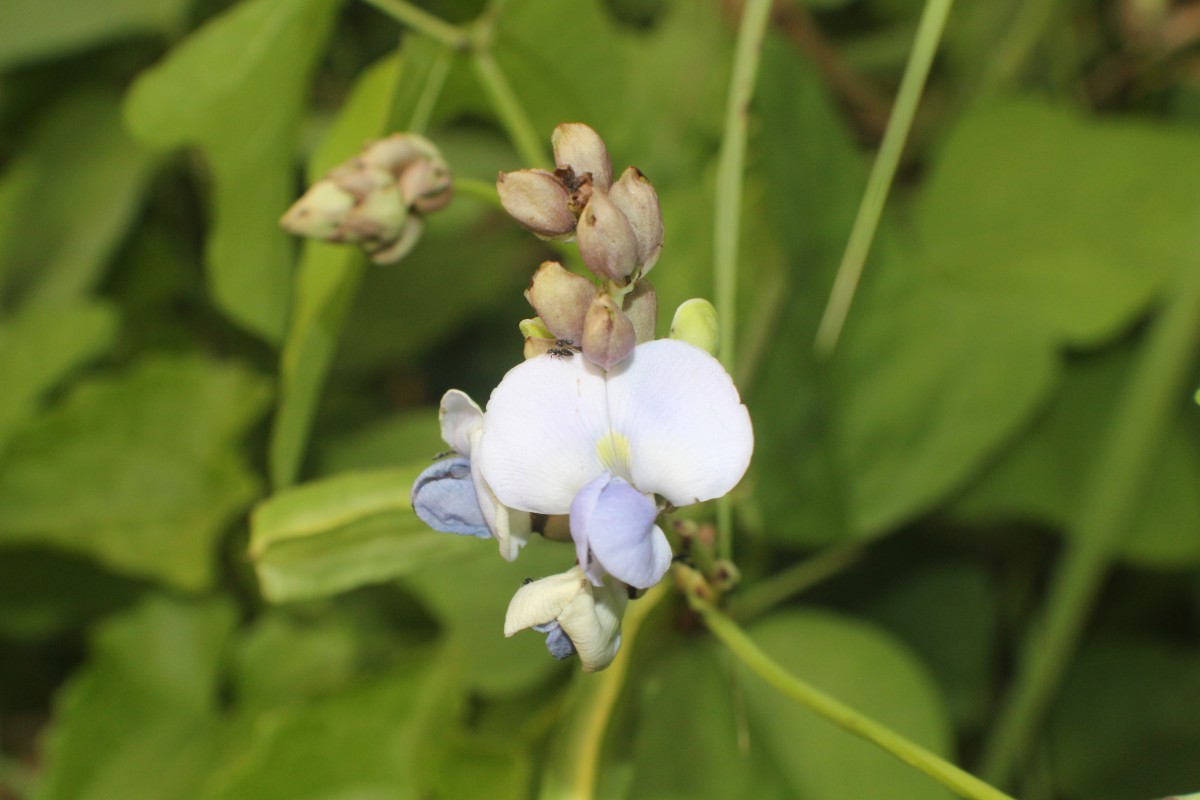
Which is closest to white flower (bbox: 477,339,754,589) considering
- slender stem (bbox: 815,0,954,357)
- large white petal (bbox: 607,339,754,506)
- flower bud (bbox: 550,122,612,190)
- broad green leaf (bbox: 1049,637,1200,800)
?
large white petal (bbox: 607,339,754,506)

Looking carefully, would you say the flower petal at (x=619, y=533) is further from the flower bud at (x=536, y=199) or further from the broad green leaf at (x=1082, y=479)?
the broad green leaf at (x=1082, y=479)

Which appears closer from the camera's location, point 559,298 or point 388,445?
point 559,298

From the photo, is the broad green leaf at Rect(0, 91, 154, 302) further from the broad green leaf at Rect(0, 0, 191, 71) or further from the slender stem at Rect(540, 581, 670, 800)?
the slender stem at Rect(540, 581, 670, 800)

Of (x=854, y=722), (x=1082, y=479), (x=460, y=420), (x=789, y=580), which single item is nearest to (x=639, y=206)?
(x=460, y=420)

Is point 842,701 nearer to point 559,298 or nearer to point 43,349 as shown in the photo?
point 559,298

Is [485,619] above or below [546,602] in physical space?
below

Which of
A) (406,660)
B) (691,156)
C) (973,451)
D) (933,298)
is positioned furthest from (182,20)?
(973,451)
